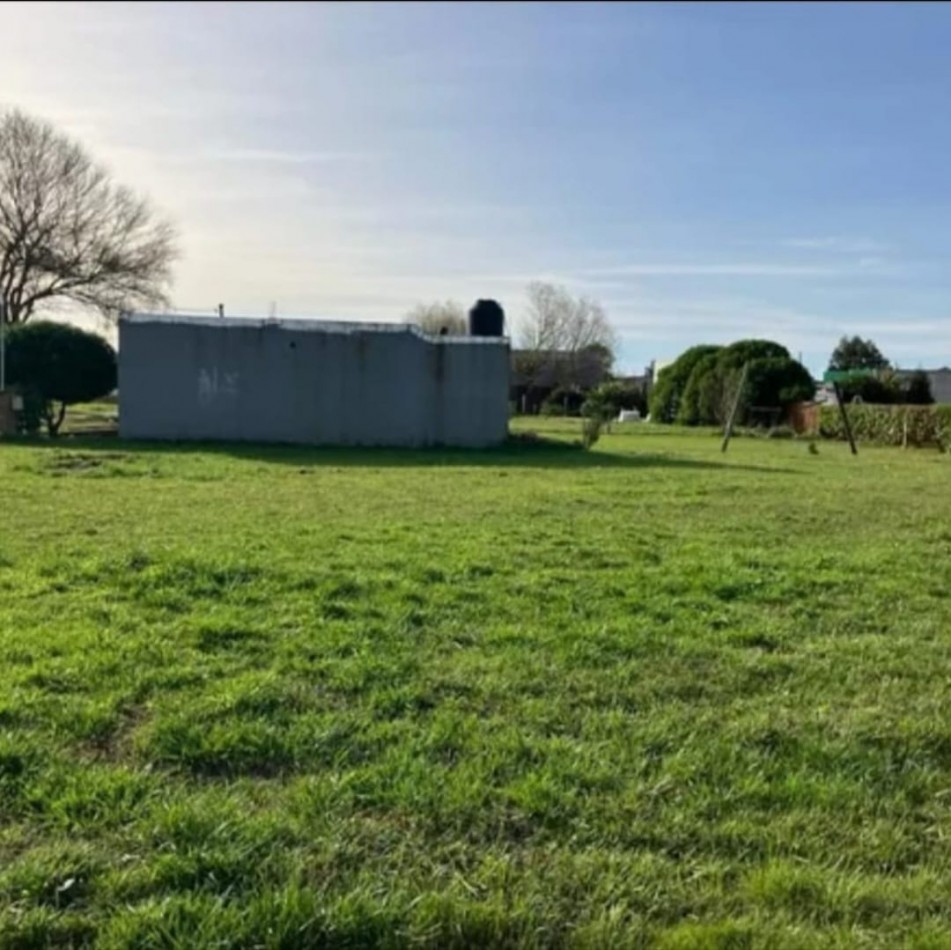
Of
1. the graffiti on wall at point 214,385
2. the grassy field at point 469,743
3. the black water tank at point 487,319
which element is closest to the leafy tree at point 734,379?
the black water tank at point 487,319

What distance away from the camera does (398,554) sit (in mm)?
6461

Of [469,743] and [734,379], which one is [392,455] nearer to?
[469,743]

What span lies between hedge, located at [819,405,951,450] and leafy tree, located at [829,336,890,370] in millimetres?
26801

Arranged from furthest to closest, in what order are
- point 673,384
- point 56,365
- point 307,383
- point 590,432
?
1. point 673,384
2. point 590,432
3. point 56,365
4. point 307,383

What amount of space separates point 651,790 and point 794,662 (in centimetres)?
164

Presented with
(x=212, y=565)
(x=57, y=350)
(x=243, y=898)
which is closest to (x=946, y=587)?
(x=212, y=565)

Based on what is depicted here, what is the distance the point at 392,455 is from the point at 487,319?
6436 millimetres

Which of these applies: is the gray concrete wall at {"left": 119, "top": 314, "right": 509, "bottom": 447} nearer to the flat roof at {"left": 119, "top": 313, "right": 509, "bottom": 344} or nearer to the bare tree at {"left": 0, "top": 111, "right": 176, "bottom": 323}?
the flat roof at {"left": 119, "top": 313, "right": 509, "bottom": 344}

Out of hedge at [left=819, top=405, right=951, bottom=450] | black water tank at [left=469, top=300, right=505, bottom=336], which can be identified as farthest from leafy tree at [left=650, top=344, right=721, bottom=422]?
black water tank at [left=469, top=300, right=505, bottom=336]

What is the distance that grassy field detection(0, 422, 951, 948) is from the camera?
2250 mm

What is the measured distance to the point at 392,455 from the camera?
1745cm

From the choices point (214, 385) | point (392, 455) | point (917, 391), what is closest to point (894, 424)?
point (917, 391)

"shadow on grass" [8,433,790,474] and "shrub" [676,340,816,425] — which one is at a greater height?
"shrub" [676,340,816,425]

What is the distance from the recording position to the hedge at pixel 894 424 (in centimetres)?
2525
